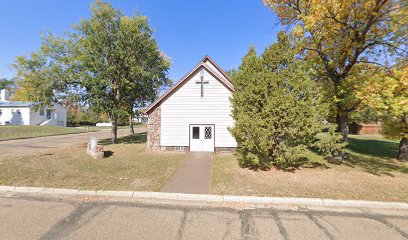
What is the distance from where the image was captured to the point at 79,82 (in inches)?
634

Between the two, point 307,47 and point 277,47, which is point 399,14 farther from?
point 277,47

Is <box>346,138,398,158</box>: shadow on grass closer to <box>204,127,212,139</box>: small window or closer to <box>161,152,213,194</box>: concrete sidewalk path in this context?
<box>204,127,212,139</box>: small window

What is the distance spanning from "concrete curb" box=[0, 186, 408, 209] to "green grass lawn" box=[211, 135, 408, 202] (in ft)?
1.08

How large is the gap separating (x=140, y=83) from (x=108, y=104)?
11.2 ft

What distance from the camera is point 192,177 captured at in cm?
782

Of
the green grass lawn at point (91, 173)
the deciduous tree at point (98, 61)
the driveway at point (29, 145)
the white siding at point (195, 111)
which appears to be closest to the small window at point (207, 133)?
the white siding at point (195, 111)

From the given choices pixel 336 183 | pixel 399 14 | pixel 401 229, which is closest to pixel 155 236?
pixel 401 229

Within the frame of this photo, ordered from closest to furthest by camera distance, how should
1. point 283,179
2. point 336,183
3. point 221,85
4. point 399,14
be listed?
point 336,183 < point 283,179 < point 399,14 < point 221,85

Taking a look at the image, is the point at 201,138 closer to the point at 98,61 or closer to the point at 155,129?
the point at 155,129

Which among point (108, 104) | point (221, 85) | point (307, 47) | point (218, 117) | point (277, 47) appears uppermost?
point (307, 47)

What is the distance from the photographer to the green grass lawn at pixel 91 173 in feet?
21.7

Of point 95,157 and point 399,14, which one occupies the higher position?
point 399,14

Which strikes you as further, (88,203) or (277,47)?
(277,47)

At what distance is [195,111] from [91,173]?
744cm
